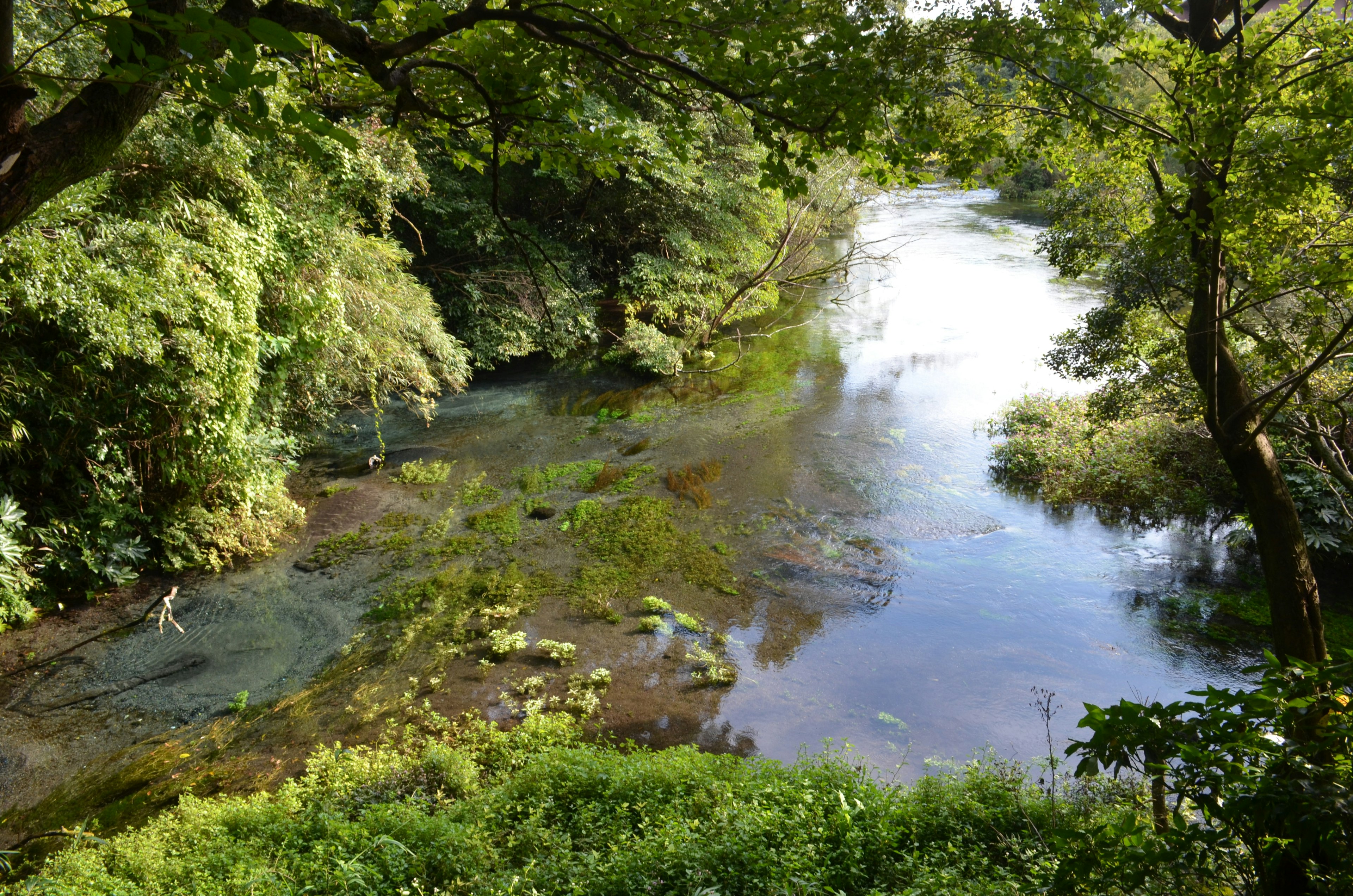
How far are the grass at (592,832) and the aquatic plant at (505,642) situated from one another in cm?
173

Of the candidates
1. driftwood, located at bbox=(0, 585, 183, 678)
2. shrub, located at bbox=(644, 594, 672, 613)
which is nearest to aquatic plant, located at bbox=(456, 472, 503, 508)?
shrub, located at bbox=(644, 594, 672, 613)

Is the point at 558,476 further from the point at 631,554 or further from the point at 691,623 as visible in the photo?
the point at 691,623

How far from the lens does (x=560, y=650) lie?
7.00m

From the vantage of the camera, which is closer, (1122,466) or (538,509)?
(538,509)

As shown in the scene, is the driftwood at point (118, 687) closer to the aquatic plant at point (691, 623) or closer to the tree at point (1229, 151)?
the aquatic plant at point (691, 623)

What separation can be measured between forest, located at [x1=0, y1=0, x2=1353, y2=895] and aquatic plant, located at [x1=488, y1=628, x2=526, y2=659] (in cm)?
24

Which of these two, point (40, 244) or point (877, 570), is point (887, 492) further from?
point (40, 244)

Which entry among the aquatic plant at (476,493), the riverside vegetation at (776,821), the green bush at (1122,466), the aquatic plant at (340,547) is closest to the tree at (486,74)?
the riverside vegetation at (776,821)

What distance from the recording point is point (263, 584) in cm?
778

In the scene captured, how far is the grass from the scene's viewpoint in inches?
133

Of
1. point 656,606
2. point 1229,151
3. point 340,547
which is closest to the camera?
point 1229,151

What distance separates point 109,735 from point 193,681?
73cm

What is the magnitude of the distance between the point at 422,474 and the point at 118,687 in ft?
16.4

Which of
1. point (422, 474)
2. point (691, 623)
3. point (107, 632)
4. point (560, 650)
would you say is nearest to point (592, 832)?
point (560, 650)
